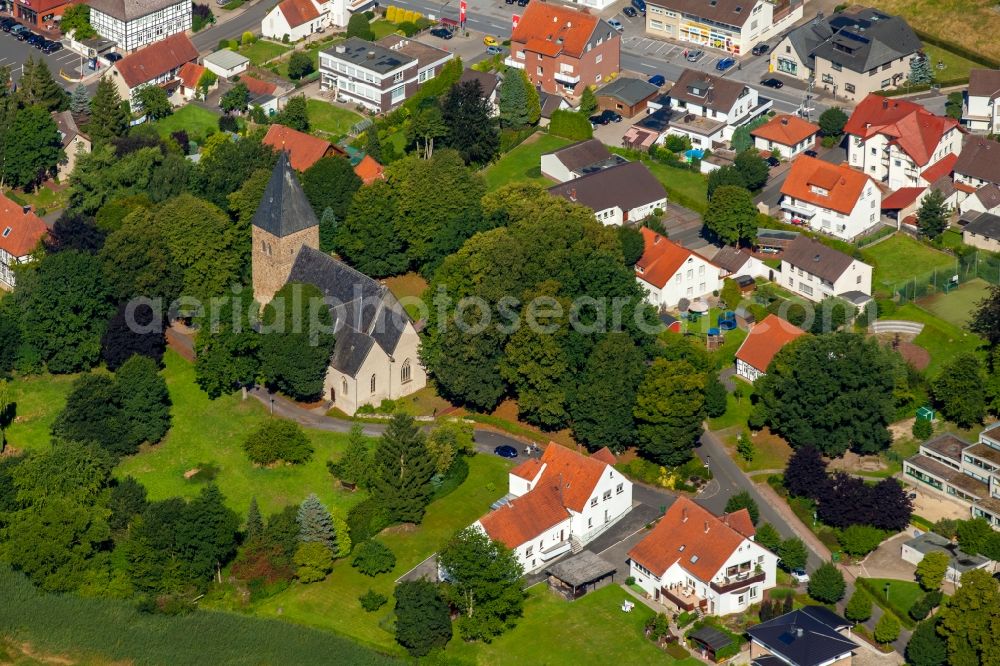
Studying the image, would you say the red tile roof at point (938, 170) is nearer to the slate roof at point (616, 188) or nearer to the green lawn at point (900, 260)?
the green lawn at point (900, 260)

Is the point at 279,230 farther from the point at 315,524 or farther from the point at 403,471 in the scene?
the point at 315,524

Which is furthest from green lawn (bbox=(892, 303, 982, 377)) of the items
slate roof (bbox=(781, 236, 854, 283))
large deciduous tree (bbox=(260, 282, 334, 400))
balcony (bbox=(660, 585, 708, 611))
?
large deciduous tree (bbox=(260, 282, 334, 400))

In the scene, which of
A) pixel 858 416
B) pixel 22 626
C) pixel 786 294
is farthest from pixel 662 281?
pixel 22 626

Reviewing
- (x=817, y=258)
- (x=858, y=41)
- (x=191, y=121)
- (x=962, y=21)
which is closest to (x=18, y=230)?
(x=191, y=121)

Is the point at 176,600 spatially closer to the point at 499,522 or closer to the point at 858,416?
the point at 499,522

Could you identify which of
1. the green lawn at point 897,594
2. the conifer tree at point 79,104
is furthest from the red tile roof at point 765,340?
the conifer tree at point 79,104
